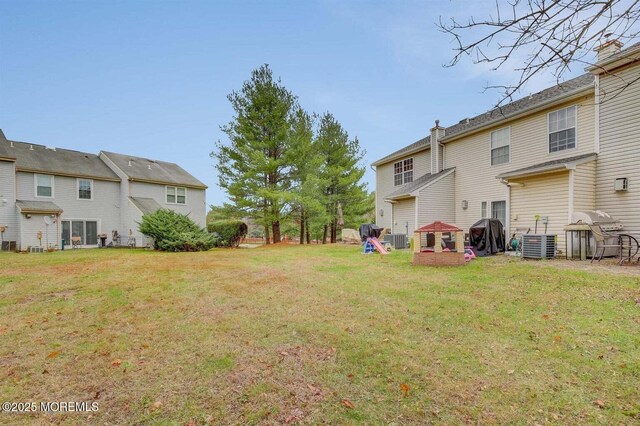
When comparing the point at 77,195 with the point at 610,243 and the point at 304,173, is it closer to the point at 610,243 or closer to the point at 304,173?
the point at 304,173

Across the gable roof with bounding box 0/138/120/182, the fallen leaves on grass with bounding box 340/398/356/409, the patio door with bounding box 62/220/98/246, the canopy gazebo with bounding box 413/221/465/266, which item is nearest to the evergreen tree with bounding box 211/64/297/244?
the gable roof with bounding box 0/138/120/182

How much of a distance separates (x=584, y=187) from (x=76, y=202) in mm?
25809

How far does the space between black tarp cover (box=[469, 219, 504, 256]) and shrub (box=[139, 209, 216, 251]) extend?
13527 mm

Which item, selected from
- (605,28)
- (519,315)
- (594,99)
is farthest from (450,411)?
(594,99)

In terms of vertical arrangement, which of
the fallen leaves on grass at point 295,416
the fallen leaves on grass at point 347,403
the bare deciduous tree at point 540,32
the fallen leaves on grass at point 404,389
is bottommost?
the fallen leaves on grass at point 295,416

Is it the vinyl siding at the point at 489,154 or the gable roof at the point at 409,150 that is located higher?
the gable roof at the point at 409,150

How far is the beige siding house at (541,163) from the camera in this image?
9156mm

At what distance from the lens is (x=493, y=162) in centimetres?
1341

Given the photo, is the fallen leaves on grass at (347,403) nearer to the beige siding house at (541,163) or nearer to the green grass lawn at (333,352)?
the green grass lawn at (333,352)

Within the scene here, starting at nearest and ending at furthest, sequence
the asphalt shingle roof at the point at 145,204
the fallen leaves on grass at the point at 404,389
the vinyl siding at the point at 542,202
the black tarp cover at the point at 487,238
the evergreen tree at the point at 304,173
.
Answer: the fallen leaves on grass at the point at 404,389, the vinyl siding at the point at 542,202, the black tarp cover at the point at 487,238, the evergreen tree at the point at 304,173, the asphalt shingle roof at the point at 145,204

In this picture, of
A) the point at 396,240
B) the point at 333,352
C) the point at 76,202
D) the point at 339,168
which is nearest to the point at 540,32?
the point at 333,352

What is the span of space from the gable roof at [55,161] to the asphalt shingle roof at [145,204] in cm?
197

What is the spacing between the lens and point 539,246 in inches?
371

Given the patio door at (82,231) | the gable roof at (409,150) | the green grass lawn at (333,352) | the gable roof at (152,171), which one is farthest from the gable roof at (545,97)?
the patio door at (82,231)
